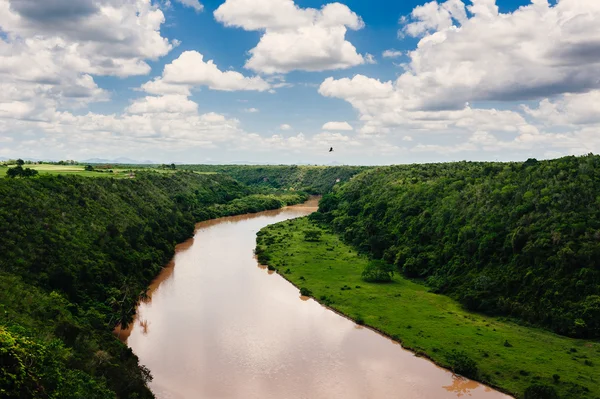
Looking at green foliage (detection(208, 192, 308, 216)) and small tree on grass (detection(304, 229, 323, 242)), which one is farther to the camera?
green foliage (detection(208, 192, 308, 216))

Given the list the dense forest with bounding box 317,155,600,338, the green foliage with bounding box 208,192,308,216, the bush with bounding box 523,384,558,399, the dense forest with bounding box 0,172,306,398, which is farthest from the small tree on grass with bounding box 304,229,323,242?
the bush with bounding box 523,384,558,399

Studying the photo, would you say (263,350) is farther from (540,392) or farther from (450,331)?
(540,392)

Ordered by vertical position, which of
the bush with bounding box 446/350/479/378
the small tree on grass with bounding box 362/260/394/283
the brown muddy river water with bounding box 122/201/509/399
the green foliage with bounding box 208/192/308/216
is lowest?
the brown muddy river water with bounding box 122/201/509/399

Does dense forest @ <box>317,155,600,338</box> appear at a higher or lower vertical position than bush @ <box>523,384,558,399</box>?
higher

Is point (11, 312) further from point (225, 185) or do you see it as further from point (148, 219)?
point (225, 185)

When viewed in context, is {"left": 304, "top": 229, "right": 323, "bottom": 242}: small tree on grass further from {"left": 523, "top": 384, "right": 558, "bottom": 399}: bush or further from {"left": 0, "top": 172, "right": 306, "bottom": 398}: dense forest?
{"left": 523, "top": 384, "right": 558, "bottom": 399}: bush

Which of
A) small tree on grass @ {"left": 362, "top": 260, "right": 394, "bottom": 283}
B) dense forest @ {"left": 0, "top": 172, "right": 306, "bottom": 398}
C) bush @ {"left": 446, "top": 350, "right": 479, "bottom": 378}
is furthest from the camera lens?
small tree on grass @ {"left": 362, "top": 260, "right": 394, "bottom": 283}

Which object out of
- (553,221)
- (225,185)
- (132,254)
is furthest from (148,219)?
(225,185)
